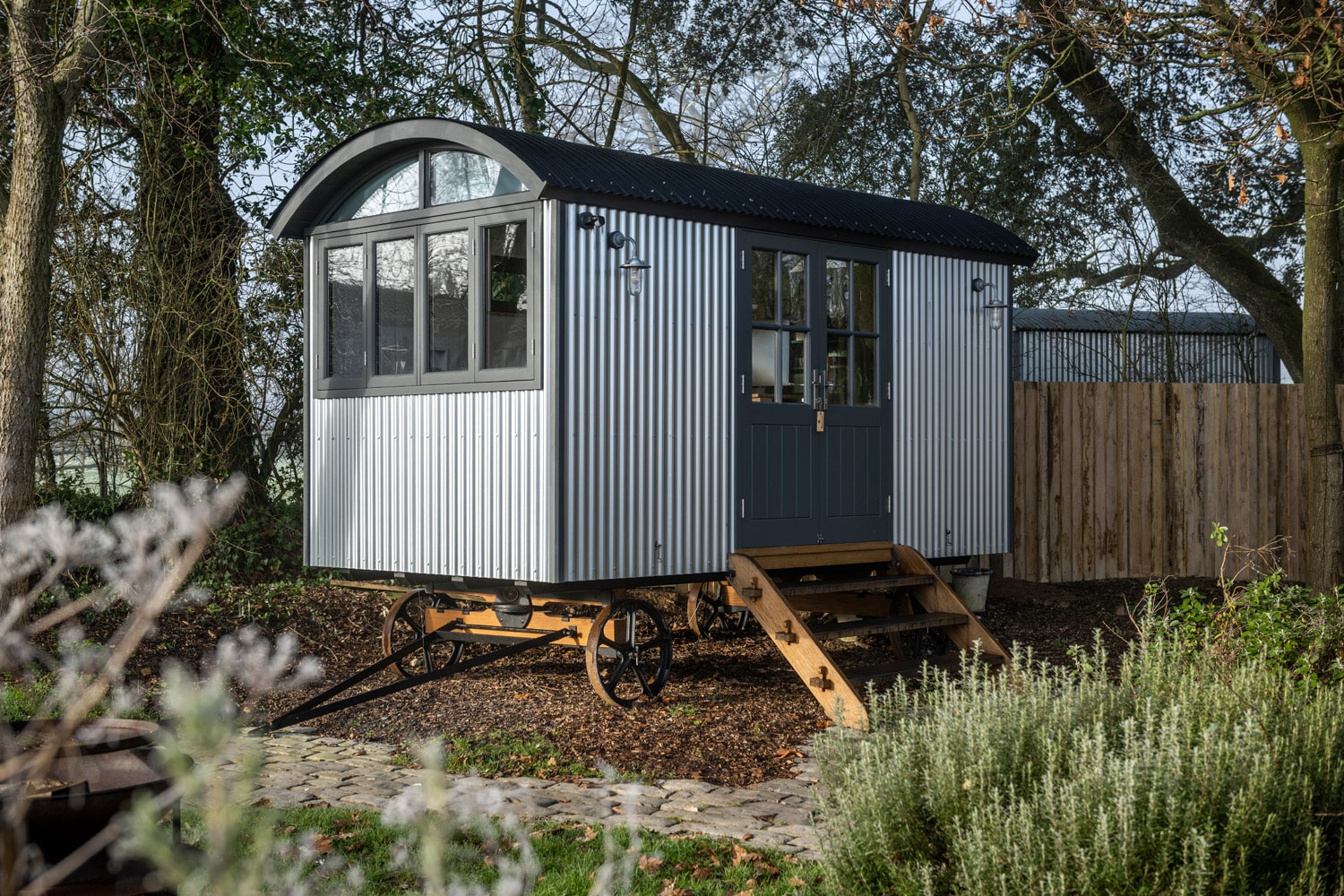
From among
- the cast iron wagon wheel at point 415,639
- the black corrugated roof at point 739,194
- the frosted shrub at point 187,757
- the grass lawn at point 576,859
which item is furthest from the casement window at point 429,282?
the frosted shrub at point 187,757

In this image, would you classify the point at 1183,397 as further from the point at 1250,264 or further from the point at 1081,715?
the point at 1081,715

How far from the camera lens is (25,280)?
8336 millimetres

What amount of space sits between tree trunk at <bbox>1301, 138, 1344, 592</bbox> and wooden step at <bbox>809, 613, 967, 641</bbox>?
3.24 metres

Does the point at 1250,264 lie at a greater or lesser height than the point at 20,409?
greater

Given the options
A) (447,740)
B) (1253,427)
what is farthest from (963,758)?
(1253,427)

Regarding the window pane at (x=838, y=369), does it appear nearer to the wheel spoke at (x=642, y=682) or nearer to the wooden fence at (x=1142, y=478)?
the wheel spoke at (x=642, y=682)

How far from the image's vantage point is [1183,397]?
11.8 meters

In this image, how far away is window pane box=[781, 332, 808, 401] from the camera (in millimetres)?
8398

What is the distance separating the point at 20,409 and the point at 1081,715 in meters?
6.99

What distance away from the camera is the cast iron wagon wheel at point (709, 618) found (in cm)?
917

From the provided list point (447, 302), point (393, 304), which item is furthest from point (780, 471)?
point (393, 304)

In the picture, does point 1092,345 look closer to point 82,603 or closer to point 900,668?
point 900,668

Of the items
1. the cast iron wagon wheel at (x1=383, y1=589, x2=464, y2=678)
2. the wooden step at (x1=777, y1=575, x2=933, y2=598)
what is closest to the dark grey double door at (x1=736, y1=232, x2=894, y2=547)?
Answer: the wooden step at (x1=777, y1=575, x2=933, y2=598)

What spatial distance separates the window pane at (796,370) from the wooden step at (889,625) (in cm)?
152
